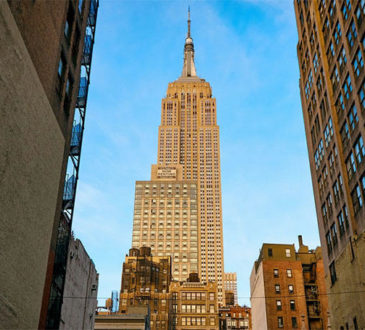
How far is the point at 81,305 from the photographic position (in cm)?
4288

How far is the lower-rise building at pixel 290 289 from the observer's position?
88.1m

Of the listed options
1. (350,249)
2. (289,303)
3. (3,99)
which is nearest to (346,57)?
(350,249)

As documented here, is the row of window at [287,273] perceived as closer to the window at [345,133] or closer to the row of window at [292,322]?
the row of window at [292,322]

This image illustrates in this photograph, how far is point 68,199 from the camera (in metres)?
35.7

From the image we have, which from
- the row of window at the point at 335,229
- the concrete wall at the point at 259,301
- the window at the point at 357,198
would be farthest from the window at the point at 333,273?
the concrete wall at the point at 259,301

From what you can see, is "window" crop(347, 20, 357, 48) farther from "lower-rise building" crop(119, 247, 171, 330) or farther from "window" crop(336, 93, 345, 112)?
"lower-rise building" crop(119, 247, 171, 330)

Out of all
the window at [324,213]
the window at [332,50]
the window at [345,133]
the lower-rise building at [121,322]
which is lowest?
the lower-rise building at [121,322]

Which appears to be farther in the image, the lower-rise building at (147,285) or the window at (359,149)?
the lower-rise building at (147,285)

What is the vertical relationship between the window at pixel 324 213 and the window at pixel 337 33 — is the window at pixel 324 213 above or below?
below

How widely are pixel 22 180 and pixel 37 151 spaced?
8.95 feet

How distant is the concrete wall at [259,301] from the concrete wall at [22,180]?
71.4 meters

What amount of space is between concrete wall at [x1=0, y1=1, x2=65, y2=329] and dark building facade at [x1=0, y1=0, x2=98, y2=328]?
0.05 meters

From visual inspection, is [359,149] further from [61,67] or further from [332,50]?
[61,67]

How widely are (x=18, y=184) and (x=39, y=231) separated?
15.4ft
